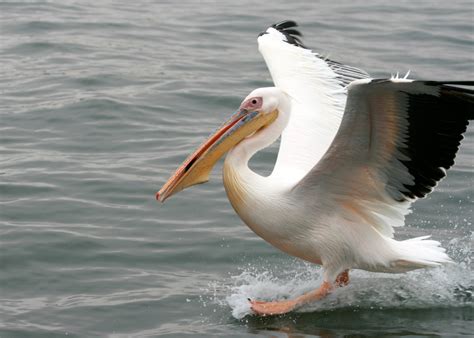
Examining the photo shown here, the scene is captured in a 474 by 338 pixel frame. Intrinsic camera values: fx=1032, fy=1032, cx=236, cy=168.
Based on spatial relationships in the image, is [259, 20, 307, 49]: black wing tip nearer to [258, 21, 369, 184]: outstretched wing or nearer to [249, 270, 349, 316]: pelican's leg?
[258, 21, 369, 184]: outstretched wing

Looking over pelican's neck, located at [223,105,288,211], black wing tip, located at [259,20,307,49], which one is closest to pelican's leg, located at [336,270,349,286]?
pelican's neck, located at [223,105,288,211]

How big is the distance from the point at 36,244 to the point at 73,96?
3.65 meters

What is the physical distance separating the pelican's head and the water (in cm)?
81

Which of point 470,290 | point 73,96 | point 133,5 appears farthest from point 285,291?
point 133,5

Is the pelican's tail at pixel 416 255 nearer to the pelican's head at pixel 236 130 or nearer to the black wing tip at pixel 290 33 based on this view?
the pelican's head at pixel 236 130

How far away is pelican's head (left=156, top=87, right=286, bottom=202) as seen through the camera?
6152 mm

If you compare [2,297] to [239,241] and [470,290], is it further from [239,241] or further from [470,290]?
[470,290]

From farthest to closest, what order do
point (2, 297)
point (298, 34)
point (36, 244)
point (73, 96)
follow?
1. point (73, 96)
2. point (298, 34)
3. point (36, 244)
4. point (2, 297)

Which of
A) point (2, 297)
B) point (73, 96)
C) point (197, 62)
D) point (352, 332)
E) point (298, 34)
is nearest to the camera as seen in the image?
point (352, 332)

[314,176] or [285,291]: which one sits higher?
[314,176]

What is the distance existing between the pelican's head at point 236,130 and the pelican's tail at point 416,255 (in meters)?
1.08

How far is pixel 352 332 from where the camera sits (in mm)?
5926

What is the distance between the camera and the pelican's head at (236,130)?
6152mm

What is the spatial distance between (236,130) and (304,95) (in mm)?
1142
